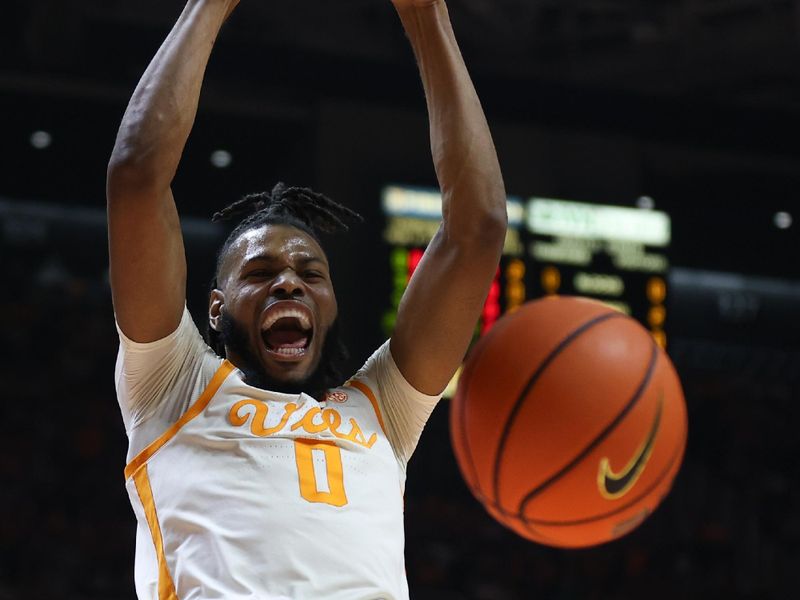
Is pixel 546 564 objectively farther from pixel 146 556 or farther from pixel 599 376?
pixel 146 556

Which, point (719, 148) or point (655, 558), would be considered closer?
point (719, 148)

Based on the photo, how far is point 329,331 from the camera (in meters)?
2.76

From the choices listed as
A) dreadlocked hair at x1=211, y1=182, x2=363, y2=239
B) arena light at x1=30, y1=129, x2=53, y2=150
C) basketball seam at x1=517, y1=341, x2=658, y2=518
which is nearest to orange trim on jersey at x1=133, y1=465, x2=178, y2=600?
dreadlocked hair at x1=211, y1=182, x2=363, y2=239

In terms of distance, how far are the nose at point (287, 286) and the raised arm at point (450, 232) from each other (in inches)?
8.8

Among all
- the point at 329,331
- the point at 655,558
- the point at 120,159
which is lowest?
the point at 655,558

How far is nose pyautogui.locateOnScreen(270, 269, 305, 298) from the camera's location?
104 inches

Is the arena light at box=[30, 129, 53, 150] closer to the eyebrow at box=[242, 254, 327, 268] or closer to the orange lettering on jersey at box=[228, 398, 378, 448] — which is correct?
the eyebrow at box=[242, 254, 327, 268]

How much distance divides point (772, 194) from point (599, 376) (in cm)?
596

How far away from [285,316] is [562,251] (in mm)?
4612

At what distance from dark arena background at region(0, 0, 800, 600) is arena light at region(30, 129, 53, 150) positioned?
3 centimetres

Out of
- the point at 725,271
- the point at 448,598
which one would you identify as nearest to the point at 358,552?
the point at 448,598

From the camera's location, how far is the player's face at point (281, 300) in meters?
2.64

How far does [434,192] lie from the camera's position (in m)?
7.07

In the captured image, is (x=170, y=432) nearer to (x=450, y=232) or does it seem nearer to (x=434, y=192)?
(x=450, y=232)
